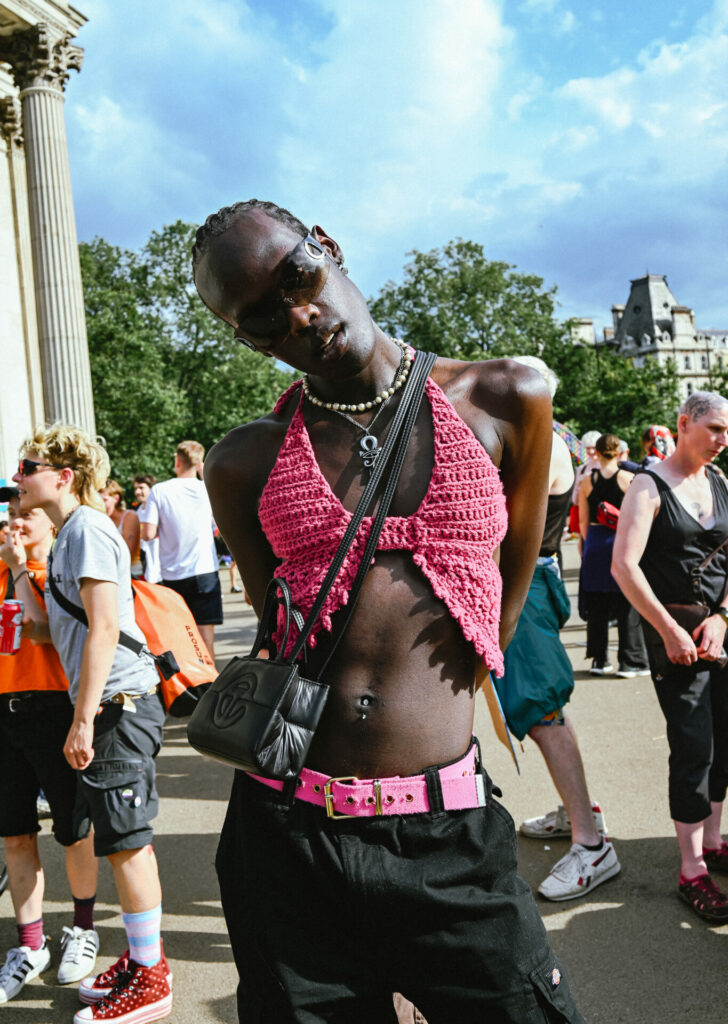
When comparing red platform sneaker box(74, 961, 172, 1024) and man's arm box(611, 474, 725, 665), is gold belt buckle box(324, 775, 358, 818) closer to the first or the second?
red platform sneaker box(74, 961, 172, 1024)

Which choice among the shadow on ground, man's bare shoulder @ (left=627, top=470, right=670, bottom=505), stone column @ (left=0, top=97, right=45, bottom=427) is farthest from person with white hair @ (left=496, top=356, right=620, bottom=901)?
stone column @ (left=0, top=97, right=45, bottom=427)

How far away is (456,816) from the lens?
157 centimetres

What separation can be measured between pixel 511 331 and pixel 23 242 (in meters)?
35.6

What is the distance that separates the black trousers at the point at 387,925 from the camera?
1492mm

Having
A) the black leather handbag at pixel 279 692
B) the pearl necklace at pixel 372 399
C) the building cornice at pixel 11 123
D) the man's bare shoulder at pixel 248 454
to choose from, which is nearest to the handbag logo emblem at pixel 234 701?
the black leather handbag at pixel 279 692

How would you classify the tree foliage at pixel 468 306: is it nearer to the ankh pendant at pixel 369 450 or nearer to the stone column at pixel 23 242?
the stone column at pixel 23 242

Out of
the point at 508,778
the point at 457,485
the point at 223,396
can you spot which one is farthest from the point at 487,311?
the point at 457,485

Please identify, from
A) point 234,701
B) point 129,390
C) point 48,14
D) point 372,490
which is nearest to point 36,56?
point 48,14

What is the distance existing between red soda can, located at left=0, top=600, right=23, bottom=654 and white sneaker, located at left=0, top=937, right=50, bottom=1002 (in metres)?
1.18

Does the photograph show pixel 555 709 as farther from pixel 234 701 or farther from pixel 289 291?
pixel 289 291

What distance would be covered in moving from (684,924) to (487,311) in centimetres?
4512

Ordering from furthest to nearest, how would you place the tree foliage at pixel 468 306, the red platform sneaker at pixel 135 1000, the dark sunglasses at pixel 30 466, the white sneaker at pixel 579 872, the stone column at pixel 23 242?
the tree foliage at pixel 468 306 < the stone column at pixel 23 242 < the white sneaker at pixel 579 872 < the dark sunglasses at pixel 30 466 < the red platform sneaker at pixel 135 1000

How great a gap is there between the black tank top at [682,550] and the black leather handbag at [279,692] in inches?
90.6

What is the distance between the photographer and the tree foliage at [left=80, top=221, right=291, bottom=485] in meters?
35.6
